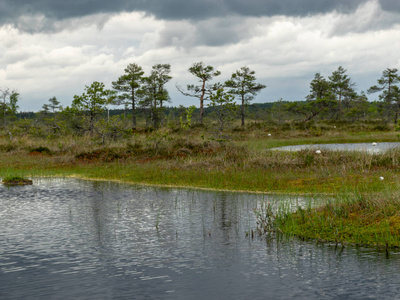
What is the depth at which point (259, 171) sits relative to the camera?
25.0 m

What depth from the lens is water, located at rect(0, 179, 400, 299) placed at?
8.57m

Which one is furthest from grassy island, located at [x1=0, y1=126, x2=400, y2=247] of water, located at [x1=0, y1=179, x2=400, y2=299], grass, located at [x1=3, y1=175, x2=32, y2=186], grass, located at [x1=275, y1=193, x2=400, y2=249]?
grass, located at [x1=3, y1=175, x2=32, y2=186]

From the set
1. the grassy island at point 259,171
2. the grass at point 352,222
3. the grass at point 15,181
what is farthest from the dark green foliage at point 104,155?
the grass at point 352,222

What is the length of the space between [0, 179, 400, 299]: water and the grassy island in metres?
1.40

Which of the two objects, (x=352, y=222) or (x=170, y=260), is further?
(x=352, y=222)

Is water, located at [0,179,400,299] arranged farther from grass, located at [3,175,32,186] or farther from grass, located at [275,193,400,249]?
grass, located at [3,175,32,186]

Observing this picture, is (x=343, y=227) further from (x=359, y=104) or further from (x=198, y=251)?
(x=359, y=104)

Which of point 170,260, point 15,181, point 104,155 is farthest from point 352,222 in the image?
point 104,155

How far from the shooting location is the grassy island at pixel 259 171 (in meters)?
12.7

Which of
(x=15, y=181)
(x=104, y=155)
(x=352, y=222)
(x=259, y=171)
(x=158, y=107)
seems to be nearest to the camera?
(x=352, y=222)

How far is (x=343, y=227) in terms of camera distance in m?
12.5

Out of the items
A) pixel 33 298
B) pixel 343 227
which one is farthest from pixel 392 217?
pixel 33 298

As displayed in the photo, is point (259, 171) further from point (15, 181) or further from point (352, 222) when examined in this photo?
point (15, 181)

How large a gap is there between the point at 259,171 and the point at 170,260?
50.1 feet
